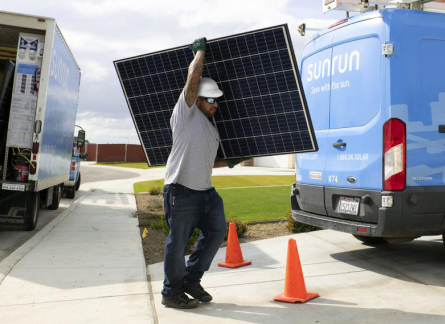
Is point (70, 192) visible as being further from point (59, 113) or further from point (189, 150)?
point (189, 150)

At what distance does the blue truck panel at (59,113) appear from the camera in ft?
30.4

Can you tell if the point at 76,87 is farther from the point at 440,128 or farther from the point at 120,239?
the point at 440,128

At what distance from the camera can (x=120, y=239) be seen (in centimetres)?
908

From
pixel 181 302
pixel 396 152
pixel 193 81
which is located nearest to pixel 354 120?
pixel 396 152

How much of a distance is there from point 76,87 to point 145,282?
868 cm

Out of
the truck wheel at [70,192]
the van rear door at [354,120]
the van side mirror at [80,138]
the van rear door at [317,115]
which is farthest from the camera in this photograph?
the van side mirror at [80,138]

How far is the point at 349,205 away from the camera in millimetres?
6148

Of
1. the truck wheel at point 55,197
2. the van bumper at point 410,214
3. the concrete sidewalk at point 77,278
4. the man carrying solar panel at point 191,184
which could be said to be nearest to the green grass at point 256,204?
the concrete sidewalk at point 77,278

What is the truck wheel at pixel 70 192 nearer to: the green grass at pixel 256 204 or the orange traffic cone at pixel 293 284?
the green grass at pixel 256 204

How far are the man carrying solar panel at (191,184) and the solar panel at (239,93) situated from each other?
25.1 inches

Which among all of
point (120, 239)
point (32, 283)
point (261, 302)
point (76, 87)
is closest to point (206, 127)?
point (261, 302)

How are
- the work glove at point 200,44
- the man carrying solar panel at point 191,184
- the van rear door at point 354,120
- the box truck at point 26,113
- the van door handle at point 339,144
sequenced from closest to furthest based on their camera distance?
the man carrying solar panel at point 191,184
the work glove at point 200,44
the van rear door at point 354,120
the van door handle at point 339,144
the box truck at point 26,113

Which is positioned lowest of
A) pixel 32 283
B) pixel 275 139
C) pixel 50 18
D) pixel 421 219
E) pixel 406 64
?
pixel 32 283

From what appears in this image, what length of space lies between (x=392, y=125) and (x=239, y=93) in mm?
1720
